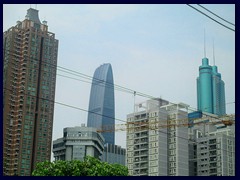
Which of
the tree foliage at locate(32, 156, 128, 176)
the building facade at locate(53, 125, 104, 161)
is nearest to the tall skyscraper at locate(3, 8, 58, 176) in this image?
the building facade at locate(53, 125, 104, 161)

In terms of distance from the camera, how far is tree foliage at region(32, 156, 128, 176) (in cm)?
1603

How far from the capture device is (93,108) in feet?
357

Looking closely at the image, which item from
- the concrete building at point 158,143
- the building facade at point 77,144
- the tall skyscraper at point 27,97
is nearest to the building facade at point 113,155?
the building facade at point 77,144

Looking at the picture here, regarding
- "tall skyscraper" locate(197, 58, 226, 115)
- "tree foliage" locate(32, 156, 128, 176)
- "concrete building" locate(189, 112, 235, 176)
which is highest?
"tall skyscraper" locate(197, 58, 226, 115)

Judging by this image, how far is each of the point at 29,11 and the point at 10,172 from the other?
807 inches

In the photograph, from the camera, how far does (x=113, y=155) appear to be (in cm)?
7862

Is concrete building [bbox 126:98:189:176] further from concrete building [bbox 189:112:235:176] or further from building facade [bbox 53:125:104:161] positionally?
building facade [bbox 53:125:104:161]

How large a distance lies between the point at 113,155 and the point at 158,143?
37321 millimetres

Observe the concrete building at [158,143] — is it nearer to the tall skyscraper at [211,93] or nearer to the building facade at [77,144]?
the building facade at [77,144]

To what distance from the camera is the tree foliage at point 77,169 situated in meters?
16.0

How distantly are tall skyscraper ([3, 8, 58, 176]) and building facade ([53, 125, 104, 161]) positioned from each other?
770 centimetres

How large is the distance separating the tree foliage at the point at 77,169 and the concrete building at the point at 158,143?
2378cm

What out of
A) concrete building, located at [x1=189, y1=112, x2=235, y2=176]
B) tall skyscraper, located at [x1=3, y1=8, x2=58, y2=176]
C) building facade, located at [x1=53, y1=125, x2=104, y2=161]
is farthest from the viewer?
building facade, located at [x1=53, y1=125, x2=104, y2=161]

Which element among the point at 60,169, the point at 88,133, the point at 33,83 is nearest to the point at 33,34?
the point at 33,83
